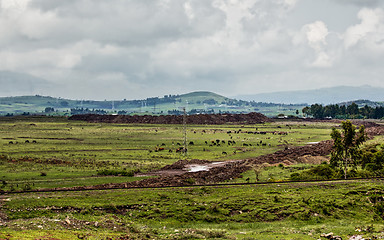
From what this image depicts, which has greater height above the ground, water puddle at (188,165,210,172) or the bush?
the bush

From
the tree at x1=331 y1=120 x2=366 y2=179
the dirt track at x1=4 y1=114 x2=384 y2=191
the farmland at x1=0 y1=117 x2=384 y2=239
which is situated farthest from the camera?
the tree at x1=331 y1=120 x2=366 y2=179

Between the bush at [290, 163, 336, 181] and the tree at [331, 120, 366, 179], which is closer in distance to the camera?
the bush at [290, 163, 336, 181]

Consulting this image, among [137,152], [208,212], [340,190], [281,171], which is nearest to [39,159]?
[137,152]

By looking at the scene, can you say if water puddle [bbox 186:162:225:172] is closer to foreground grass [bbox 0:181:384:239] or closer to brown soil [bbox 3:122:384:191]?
→ brown soil [bbox 3:122:384:191]

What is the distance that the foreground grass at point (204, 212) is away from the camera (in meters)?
35.9

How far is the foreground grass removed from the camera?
35906mm

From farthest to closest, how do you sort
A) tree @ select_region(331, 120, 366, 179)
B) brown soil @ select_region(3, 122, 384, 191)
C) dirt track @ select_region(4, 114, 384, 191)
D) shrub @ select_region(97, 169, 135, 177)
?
shrub @ select_region(97, 169, 135, 177) → tree @ select_region(331, 120, 366, 179) → brown soil @ select_region(3, 122, 384, 191) → dirt track @ select_region(4, 114, 384, 191)

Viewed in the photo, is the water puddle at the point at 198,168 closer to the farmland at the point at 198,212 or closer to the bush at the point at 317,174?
the bush at the point at 317,174

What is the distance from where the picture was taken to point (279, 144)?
441ft

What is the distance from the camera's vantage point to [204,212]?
140 ft

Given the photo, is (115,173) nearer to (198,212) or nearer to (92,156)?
(92,156)

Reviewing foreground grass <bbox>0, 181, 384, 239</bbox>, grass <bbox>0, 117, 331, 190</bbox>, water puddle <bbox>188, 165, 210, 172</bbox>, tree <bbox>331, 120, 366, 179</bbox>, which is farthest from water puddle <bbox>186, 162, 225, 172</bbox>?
foreground grass <bbox>0, 181, 384, 239</bbox>

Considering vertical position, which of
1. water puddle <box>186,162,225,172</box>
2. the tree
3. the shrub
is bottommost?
water puddle <box>186,162,225,172</box>

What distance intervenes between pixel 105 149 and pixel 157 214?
80004mm
